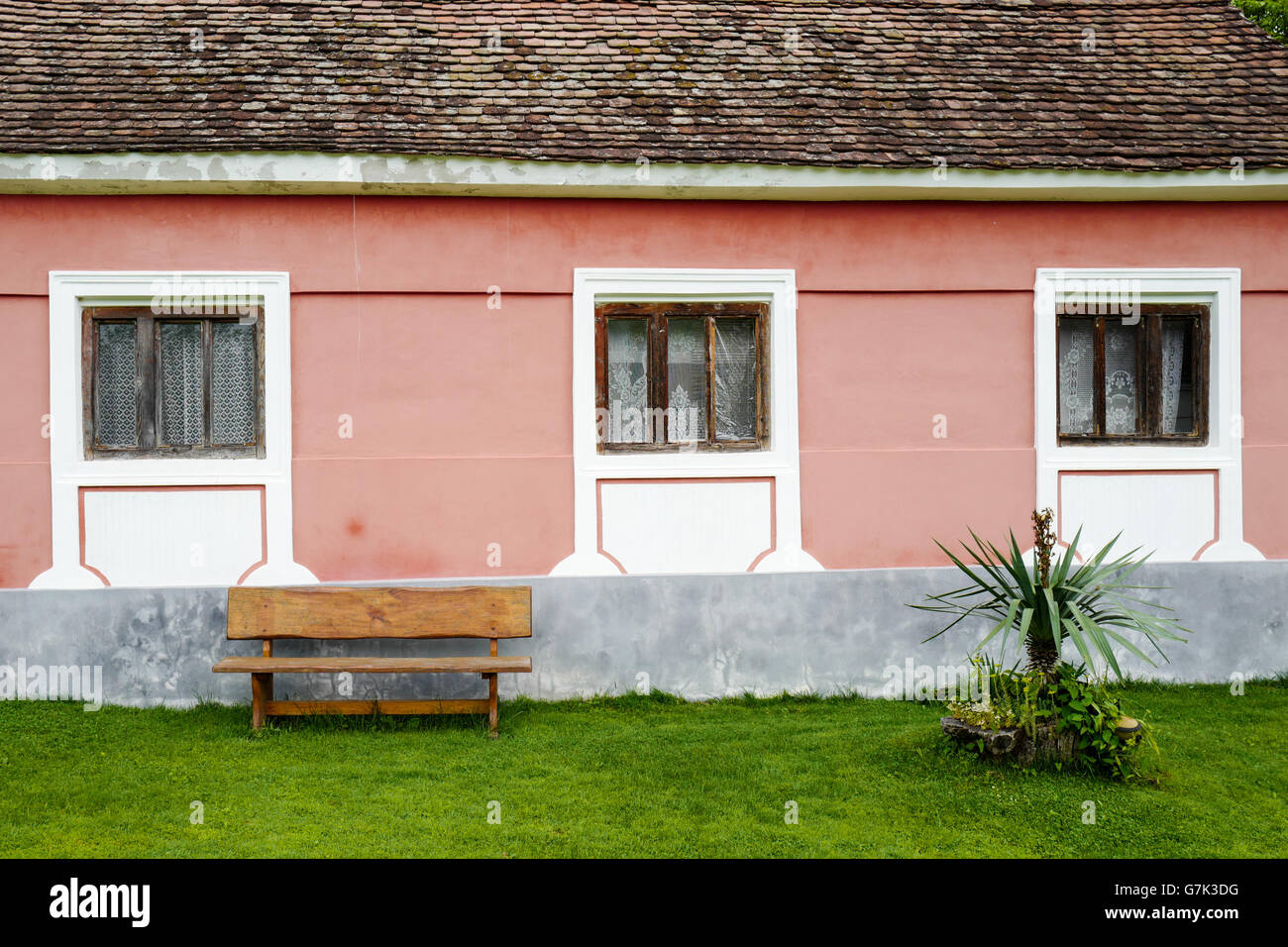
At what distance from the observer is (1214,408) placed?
788cm

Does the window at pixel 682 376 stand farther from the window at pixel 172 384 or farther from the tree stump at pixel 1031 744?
the tree stump at pixel 1031 744

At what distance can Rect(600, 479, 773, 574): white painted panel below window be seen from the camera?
748 cm

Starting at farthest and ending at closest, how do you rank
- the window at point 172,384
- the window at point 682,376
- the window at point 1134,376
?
the window at point 1134,376 < the window at point 682,376 < the window at point 172,384

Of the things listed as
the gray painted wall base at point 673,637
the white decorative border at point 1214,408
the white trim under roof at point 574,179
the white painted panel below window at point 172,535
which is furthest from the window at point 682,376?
the white painted panel below window at point 172,535

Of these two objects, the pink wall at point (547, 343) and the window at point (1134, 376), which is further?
the window at point (1134, 376)

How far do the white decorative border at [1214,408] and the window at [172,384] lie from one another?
5835 mm

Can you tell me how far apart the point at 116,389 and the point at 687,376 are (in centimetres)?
416

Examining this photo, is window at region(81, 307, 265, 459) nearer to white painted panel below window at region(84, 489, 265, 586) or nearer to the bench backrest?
white painted panel below window at region(84, 489, 265, 586)

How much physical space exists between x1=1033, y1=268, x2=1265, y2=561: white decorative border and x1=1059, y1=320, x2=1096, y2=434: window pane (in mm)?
139

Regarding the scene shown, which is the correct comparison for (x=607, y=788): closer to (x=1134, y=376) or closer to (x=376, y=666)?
(x=376, y=666)

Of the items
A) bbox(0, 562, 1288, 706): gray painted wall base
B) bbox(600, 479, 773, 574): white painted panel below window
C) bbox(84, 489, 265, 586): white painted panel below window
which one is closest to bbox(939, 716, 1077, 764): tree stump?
bbox(0, 562, 1288, 706): gray painted wall base

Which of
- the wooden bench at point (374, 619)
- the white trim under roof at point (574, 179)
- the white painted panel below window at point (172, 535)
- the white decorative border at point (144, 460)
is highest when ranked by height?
the white trim under roof at point (574, 179)

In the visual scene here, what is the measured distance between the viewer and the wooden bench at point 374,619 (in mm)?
6617

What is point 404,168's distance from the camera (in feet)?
22.7
